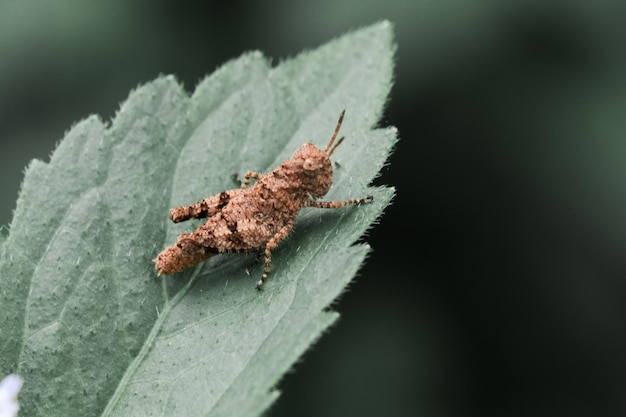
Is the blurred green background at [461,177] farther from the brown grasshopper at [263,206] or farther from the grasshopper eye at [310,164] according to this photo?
the grasshopper eye at [310,164]

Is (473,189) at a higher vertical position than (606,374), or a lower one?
higher

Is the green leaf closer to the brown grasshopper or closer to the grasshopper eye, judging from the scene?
the brown grasshopper

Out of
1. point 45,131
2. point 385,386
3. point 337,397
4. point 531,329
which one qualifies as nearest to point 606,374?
point 531,329

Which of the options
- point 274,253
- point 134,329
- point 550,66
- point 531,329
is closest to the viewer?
point 134,329

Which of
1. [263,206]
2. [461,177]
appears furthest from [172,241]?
[461,177]

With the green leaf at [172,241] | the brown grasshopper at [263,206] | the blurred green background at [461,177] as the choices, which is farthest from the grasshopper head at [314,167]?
the blurred green background at [461,177]

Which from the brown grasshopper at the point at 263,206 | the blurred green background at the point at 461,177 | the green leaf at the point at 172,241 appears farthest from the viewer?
the blurred green background at the point at 461,177

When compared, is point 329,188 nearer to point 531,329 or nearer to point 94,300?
point 94,300
